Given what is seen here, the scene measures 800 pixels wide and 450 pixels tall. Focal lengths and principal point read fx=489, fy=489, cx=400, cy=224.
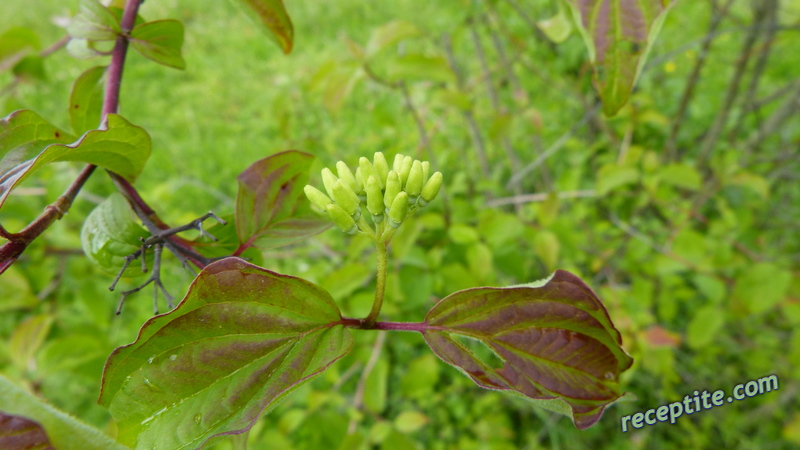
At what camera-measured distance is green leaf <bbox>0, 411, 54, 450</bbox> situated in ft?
0.92

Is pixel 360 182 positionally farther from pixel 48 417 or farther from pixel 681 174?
pixel 681 174

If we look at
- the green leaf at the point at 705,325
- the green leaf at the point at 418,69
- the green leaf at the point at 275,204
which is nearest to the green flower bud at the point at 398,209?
the green leaf at the point at 275,204

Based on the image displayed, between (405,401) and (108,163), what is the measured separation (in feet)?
5.63

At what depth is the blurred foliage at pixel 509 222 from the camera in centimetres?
115

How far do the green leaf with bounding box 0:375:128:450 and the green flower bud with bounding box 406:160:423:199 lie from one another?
0.30 m

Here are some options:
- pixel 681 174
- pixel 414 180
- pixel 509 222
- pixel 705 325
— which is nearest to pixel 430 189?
pixel 414 180

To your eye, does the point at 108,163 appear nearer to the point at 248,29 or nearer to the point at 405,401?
the point at 405,401

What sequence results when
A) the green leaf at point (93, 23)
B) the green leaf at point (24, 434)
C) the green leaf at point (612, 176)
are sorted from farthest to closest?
the green leaf at point (612, 176)
the green leaf at point (93, 23)
the green leaf at point (24, 434)

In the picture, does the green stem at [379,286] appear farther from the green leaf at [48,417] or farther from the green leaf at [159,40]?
the green leaf at [159,40]

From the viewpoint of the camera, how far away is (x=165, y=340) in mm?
382

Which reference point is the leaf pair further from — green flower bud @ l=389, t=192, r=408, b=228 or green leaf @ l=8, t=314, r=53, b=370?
green leaf @ l=8, t=314, r=53, b=370

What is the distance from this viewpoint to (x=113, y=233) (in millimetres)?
476

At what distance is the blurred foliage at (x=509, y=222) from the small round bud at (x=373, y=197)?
0.71 feet

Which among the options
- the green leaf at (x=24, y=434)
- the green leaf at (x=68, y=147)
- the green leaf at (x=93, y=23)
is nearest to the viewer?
the green leaf at (x=24, y=434)
